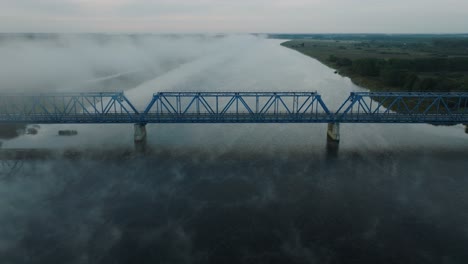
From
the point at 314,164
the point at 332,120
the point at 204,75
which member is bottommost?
the point at 314,164

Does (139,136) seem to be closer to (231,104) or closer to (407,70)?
(231,104)

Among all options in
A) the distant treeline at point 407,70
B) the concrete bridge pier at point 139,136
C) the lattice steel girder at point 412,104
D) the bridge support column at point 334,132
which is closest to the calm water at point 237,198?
the concrete bridge pier at point 139,136

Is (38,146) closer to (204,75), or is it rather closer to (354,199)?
(354,199)

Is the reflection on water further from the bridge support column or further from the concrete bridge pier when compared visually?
the bridge support column

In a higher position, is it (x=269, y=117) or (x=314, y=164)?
(x=269, y=117)

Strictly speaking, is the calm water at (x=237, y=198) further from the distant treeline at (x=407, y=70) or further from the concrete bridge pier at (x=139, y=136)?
the distant treeline at (x=407, y=70)

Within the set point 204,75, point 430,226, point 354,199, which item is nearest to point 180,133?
point 354,199
